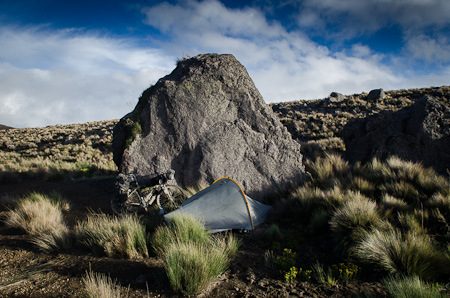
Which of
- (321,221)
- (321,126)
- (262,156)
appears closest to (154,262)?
(321,221)

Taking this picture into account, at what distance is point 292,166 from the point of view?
25.8ft

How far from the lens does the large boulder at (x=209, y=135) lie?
736cm

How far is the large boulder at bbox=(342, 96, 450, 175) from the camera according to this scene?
822 centimetres

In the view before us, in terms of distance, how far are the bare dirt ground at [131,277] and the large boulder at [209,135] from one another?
2.85m

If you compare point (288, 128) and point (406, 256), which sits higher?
point (288, 128)

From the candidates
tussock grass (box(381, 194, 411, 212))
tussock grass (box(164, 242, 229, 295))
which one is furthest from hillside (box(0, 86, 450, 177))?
tussock grass (box(164, 242, 229, 295))

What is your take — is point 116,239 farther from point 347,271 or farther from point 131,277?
point 347,271

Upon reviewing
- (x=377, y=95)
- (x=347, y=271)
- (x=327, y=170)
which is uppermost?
(x=377, y=95)

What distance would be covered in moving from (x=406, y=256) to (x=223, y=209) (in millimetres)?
3563

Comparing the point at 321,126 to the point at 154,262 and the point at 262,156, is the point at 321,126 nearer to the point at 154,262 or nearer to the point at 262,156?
the point at 262,156

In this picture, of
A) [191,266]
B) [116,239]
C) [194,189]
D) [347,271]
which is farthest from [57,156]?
[347,271]

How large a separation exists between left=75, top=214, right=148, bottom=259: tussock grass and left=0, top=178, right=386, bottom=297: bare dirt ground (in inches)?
5.6

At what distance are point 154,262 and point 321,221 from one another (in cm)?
337

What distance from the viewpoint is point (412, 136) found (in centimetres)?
884
